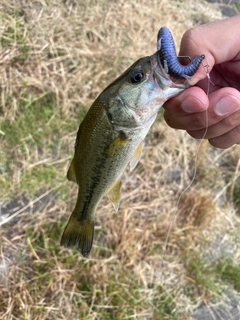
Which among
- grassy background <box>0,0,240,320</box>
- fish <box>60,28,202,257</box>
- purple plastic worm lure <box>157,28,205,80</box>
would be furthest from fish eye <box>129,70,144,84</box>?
grassy background <box>0,0,240,320</box>

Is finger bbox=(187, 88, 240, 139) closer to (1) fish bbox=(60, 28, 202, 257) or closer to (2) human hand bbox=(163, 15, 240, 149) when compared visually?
(2) human hand bbox=(163, 15, 240, 149)

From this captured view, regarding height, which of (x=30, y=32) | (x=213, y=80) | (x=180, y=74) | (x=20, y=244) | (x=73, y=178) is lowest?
(x=20, y=244)

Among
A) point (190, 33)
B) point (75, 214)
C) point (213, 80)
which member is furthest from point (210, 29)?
point (75, 214)

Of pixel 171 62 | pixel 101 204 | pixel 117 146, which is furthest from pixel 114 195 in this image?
pixel 101 204

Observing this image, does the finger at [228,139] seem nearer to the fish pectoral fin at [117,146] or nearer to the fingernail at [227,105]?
the fingernail at [227,105]

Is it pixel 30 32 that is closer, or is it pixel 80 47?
pixel 30 32

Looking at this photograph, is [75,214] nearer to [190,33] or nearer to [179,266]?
[190,33]

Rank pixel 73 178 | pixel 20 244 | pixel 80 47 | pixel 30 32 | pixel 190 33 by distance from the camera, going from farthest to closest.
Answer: pixel 80 47 → pixel 30 32 → pixel 20 244 → pixel 73 178 → pixel 190 33

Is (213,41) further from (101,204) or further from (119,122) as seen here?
(101,204)
